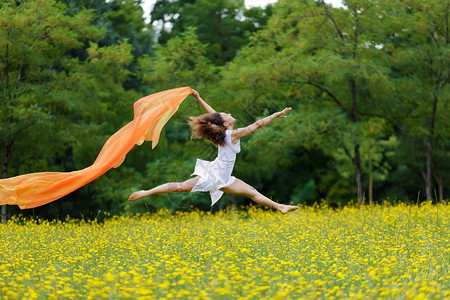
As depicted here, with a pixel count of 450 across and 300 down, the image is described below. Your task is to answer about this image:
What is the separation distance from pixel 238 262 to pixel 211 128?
2625mm

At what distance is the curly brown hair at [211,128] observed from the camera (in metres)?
8.18

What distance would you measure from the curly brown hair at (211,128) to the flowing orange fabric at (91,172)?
28.6 inches

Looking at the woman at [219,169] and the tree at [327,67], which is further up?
the tree at [327,67]

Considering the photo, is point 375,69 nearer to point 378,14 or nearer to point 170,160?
point 378,14

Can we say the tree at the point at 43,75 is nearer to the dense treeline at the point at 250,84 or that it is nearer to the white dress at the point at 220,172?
the dense treeline at the point at 250,84

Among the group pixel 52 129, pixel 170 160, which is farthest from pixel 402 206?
pixel 170 160

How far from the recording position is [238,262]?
19.7ft

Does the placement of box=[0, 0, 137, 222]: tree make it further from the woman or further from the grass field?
the woman

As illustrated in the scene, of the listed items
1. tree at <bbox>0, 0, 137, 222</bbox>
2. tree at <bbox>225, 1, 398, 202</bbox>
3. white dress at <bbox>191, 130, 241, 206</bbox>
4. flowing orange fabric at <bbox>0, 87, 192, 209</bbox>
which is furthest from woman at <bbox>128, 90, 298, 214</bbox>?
tree at <bbox>225, 1, 398, 202</bbox>

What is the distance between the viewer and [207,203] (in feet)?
84.1

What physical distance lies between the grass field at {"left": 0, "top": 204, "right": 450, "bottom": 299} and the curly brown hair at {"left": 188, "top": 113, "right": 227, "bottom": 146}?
51.8 inches

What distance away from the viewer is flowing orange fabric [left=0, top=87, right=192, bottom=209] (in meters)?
8.64

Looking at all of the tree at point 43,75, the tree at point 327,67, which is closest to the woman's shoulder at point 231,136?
the tree at point 43,75

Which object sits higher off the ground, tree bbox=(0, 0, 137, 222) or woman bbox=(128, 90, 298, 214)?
tree bbox=(0, 0, 137, 222)
